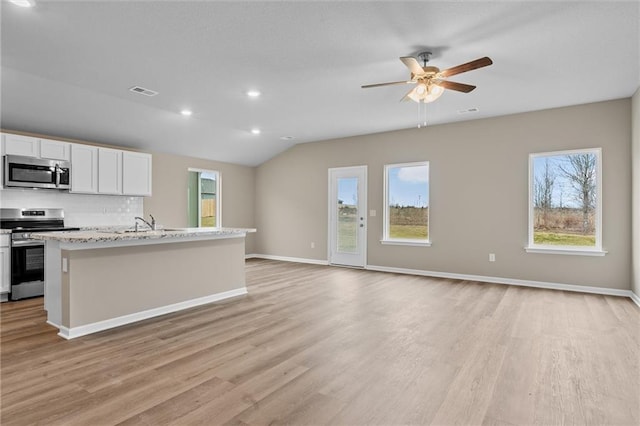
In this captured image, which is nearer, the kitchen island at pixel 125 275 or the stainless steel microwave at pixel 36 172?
the kitchen island at pixel 125 275

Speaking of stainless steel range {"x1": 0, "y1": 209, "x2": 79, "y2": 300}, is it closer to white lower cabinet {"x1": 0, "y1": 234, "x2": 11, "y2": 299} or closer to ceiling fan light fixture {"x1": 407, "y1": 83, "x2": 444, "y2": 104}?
white lower cabinet {"x1": 0, "y1": 234, "x2": 11, "y2": 299}

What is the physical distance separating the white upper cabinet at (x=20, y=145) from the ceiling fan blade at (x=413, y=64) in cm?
505

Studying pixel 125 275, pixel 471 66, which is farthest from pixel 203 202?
pixel 471 66

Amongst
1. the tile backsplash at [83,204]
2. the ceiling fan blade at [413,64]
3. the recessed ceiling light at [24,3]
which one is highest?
the recessed ceiling light at [24,3]

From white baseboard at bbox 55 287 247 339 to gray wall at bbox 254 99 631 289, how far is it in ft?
11.1

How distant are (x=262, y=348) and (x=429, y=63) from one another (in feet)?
10.7

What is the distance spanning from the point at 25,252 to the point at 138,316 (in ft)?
7.39

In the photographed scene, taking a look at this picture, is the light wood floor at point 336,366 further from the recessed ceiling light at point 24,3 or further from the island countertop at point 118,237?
the recessed ceiling light at point 24,3

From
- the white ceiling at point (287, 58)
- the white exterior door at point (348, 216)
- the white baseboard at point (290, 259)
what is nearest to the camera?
the white ceiling at point (287, 58)

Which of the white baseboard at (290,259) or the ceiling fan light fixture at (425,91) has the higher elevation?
the ceiling fan light fixture at (425,91)

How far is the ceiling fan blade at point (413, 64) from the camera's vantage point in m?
2.99

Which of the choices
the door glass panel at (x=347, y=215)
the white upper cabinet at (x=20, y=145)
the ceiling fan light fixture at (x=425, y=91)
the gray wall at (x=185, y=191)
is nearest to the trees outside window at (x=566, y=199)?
the ceiling fan light fixture at (x=425, y=91)

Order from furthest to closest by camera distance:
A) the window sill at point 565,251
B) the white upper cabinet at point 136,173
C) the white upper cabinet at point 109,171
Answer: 1. the white upper cabinet at point 136,173
2. the white upper cabinet at point 109,171
3. the window sill at point 565,251

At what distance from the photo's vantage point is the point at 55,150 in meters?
5.15
